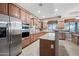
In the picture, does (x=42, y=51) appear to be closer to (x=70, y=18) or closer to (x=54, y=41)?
(x=54, y=41)

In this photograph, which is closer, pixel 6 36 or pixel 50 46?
pixel 6 36

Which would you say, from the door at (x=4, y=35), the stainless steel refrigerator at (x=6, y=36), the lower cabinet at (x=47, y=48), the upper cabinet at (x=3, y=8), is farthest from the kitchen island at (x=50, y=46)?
the upper cabinet at (x=3, y=8)

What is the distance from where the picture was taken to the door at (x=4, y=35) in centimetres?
306

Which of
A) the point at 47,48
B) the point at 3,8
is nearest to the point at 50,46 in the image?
the point at 47,48

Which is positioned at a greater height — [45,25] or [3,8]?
[3,8]

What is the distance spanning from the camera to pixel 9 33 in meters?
3.37

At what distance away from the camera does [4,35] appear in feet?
10.4

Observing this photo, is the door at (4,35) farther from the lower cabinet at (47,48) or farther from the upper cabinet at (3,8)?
the lower cabinet at (47,48)

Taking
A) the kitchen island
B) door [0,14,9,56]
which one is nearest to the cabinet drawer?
the kitchen island

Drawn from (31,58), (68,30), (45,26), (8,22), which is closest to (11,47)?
(8,22)

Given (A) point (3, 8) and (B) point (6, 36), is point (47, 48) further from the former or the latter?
(A) point (3, 8)

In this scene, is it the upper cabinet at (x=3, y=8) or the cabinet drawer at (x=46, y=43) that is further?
the cabinet drawer at (x=46, y=43)

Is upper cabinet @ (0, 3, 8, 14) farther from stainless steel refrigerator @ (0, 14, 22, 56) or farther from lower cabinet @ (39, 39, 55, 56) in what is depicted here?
lower cabinet @ (39, 39, 55, 56)

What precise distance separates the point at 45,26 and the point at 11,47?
9.65m
